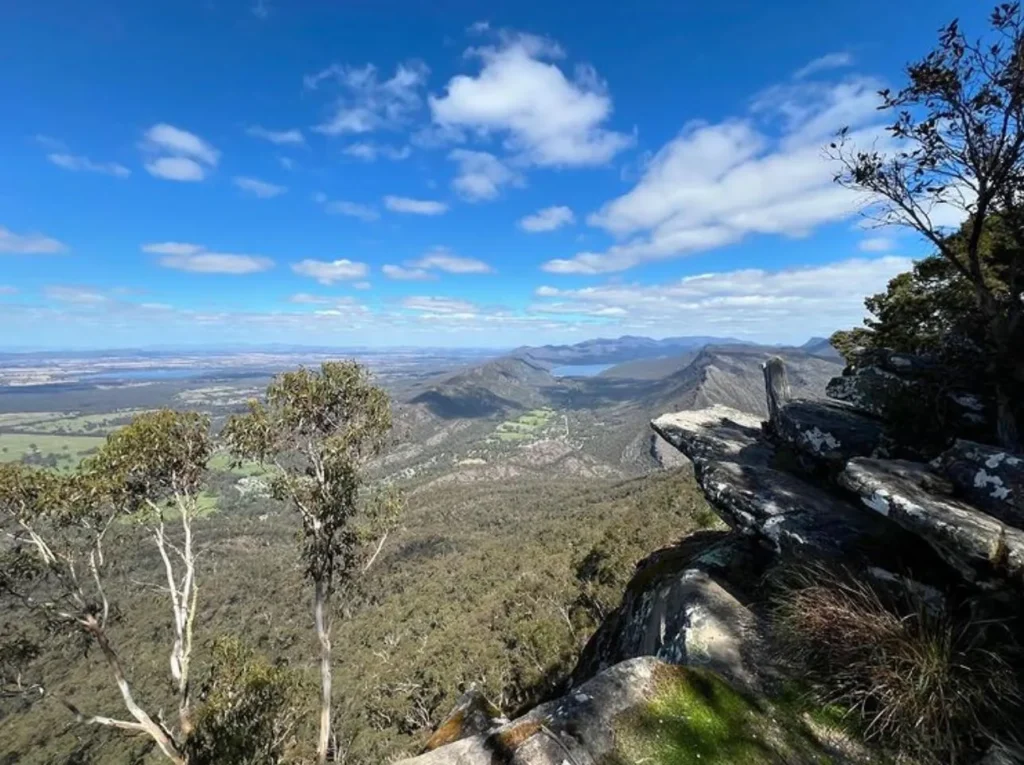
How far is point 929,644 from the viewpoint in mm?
5500

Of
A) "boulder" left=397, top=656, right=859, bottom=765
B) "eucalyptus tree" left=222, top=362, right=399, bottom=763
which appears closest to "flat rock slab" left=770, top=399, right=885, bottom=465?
"boulder" left=397, top=656, right=859, bottom=765

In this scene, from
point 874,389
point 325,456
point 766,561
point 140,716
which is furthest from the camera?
point 325,456

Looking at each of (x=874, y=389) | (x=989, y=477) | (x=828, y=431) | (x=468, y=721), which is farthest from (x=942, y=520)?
(x=468, y=721)

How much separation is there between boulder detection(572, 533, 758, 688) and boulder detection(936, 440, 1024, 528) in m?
3.36

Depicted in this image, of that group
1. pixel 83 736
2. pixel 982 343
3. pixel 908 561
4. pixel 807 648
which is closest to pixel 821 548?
pixel 908 561

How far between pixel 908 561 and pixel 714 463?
4314mm

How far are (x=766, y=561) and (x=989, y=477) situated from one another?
3.76 m

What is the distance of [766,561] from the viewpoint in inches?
378

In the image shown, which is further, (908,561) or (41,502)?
(41,502)

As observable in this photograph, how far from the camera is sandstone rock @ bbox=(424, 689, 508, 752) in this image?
23.5 feet

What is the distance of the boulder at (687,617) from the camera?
7117 mm

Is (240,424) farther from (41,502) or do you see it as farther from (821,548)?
(821,548)

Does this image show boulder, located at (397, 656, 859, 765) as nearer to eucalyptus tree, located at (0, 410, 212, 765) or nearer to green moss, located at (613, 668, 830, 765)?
green moss, located at (613, 668, 830, 765)

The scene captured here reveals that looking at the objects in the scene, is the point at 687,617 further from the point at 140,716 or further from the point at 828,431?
the point at 140,716
